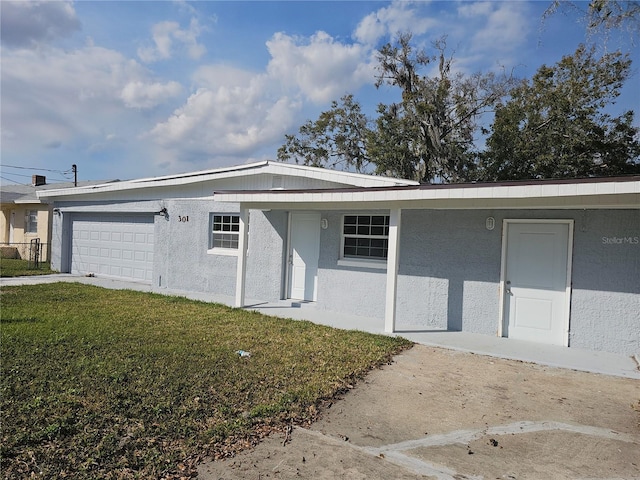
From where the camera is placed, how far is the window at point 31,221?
22.0m

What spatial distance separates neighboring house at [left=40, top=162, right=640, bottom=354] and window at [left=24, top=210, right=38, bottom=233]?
1265 cm

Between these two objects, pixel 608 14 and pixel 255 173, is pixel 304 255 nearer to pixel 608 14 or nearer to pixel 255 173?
pixel 255 173

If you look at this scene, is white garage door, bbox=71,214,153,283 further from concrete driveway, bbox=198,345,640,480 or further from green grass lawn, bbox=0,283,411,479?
concrete driveway, bbox=198,345,640,480

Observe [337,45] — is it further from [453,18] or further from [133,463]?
[133,463]

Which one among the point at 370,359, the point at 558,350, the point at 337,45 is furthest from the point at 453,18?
the point at 370,359

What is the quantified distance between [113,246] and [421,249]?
434 inches

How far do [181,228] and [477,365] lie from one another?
946 cm

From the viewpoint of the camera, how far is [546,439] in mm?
4059

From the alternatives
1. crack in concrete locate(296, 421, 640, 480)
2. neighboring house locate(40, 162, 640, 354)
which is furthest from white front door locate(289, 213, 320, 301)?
crack in concrete locate(296, 421, 640, 480)

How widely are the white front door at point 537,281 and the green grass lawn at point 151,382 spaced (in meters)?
2.31

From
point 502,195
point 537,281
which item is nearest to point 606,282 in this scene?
point 537,281

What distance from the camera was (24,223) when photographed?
22312 millimetres

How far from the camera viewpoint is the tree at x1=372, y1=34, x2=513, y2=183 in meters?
21.6

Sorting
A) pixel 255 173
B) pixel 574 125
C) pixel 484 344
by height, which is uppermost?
pixel 574 125
